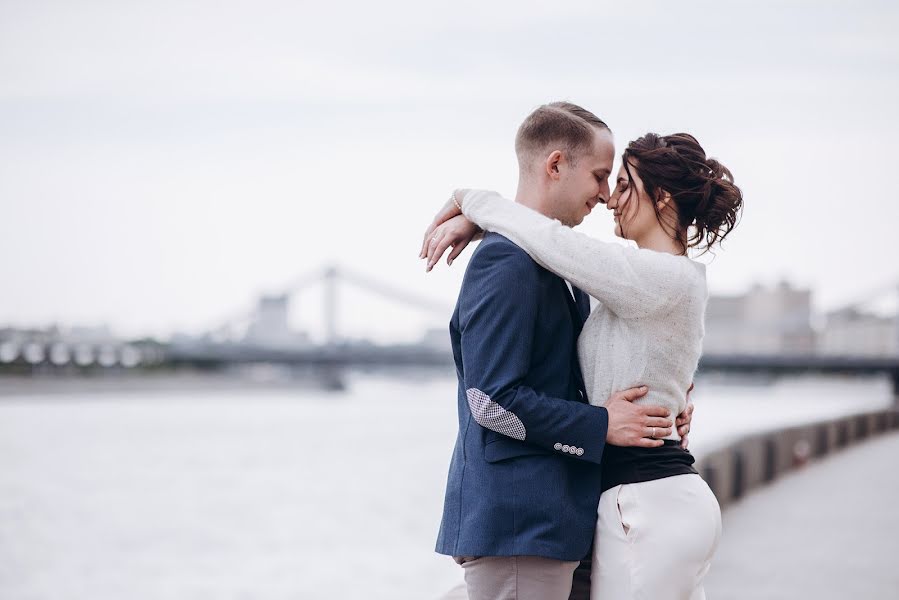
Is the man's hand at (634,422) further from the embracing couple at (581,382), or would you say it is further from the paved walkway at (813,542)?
the paved walkway at (813,542)

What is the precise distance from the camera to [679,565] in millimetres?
1562

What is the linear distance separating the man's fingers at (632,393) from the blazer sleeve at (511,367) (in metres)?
0.04

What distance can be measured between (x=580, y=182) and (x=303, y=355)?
30638 mm

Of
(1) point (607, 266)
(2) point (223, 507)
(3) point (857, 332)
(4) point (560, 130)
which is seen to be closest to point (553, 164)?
(4) point (560, 130)

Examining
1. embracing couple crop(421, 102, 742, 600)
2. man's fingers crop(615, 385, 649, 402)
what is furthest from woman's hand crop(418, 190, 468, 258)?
man's fingers crop(615, 385, 649, 402)

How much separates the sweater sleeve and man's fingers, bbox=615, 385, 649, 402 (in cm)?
10

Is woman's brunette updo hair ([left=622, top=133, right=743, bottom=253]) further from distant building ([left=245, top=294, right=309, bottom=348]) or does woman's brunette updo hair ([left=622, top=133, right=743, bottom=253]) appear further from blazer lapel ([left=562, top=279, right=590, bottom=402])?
distant building ([left=245, top=294, right=309, bottom=348])

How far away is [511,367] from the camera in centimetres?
152

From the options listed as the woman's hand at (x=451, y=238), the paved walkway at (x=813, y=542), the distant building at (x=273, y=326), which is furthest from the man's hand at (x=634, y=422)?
the distant building at (x=273, y=326)

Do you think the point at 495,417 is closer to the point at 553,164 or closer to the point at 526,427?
the point at 526,427

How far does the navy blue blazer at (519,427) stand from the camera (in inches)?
59.9

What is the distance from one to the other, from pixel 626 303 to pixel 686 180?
223mm

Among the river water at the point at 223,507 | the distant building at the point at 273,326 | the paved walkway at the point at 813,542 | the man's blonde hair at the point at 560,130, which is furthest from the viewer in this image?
the distant building at the point at 273,326

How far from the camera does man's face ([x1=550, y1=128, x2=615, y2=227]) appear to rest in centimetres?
165
